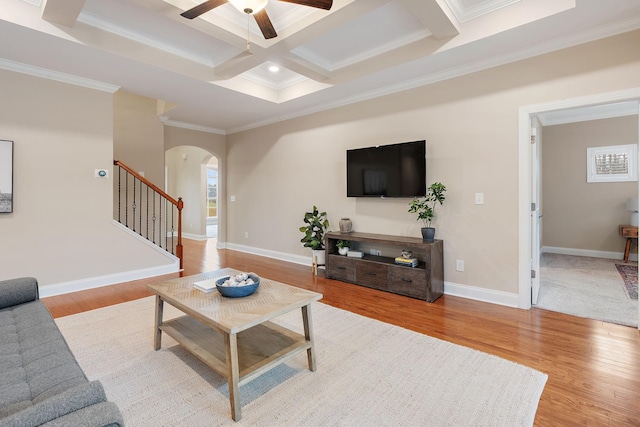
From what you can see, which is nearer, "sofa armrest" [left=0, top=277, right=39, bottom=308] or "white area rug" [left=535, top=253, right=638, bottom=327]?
"sofa armrest" [left=0, top=277, right=39, bottom=308]

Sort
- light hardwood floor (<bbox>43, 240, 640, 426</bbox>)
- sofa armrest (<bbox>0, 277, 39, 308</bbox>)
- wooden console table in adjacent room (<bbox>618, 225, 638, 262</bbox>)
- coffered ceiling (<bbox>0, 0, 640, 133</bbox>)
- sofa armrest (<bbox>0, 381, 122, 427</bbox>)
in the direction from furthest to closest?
wooden console table in adjacent room (<bbox>618, 225, 638, 262</bbox>) < coffered ceiling (<bbox>0, 0, 640, 133</bbox>) < sofa armrest (<bbox>0, 277, 39, 308</bbox>) < light hardwood floor (<bbox>43, 240, 640, 426</bbox>) < sofa armrest (<bbox>0, 381, 122, 427</bbox>)

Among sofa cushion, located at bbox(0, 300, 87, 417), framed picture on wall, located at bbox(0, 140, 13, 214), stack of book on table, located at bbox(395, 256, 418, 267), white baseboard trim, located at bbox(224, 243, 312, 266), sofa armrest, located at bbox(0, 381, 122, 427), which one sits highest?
framed picture on wall, located at bbox(0, 140, 13, 214)

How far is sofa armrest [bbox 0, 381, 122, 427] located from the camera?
0.81 meters

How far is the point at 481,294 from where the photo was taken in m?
3.48

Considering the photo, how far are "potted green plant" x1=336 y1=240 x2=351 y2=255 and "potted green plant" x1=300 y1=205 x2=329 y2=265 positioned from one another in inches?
17.6

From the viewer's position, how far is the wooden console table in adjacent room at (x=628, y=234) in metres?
5.08

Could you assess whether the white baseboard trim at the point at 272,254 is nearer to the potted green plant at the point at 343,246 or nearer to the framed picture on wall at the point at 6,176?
the potted green plant at the point at 343,246

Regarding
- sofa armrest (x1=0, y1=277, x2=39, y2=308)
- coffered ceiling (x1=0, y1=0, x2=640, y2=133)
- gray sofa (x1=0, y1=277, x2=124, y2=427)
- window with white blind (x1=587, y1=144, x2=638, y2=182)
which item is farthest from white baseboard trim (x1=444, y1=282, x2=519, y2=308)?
window with white blind (x1=587, y1=144, x2=638, y2=182)

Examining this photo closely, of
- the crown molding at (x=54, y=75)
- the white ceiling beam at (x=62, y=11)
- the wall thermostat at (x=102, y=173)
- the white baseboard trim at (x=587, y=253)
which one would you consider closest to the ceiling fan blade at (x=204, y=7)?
the white ceiling beam at (x=62, y=11)

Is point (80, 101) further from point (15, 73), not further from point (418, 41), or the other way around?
point (418, 41)

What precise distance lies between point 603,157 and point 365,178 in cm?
477

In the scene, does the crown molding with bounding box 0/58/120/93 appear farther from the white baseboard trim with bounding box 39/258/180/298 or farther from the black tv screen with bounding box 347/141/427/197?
the black tv screen with bounding box 347/141/427/197

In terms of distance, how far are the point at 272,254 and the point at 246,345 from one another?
387 centimetres

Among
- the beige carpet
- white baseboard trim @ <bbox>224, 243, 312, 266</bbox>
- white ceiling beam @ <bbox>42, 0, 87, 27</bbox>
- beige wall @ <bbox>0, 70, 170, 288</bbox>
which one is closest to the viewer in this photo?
the beige carpet
